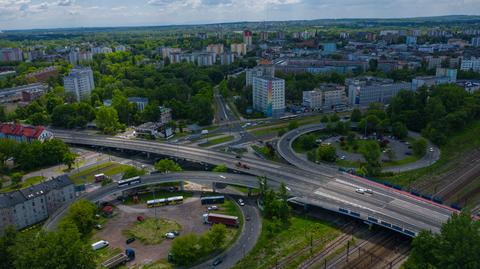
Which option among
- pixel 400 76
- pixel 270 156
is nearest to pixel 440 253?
pixel 270 156

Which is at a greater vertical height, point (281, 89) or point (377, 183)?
point (281, 89)

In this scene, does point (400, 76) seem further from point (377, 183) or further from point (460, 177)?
point (377, 183)

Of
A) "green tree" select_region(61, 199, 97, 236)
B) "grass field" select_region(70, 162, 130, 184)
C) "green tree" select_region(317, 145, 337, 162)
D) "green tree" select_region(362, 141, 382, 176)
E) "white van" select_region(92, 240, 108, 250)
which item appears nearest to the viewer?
"white van" select_region(92, 240, 108, 250)

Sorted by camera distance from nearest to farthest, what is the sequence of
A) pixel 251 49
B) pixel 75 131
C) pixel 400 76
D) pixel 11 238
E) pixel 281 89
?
pixel 11 238
pixel 75 131
pixel 281 89
pixel 400 76
pixel 251 49

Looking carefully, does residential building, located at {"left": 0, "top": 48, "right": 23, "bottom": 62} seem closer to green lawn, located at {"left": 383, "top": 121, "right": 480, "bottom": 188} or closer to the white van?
the white van

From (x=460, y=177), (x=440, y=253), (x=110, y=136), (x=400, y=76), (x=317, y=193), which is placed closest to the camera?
(x=440, y=253)

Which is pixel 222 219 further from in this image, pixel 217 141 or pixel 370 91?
pixel 370 91

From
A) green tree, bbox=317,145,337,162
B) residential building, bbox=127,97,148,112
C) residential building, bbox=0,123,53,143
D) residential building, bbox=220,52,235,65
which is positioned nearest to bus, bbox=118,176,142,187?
residential building, bbox=0,123,53,143
